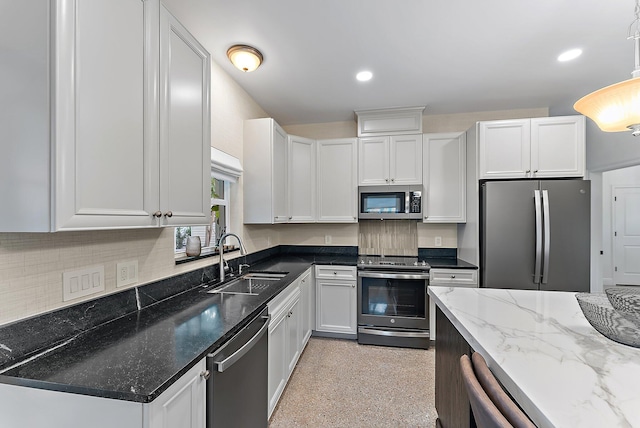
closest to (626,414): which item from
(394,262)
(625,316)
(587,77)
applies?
(625,316)

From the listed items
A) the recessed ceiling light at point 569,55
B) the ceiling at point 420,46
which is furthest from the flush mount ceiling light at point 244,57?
the recessed ceiling light at point 569,55

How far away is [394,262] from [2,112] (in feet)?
10.3

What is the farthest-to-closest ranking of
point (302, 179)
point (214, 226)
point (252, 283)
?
point (302, 179), point (214, 226), point (252, 283)

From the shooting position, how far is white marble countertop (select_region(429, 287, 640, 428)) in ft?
2.18

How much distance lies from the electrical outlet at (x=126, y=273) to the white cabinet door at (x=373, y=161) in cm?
252

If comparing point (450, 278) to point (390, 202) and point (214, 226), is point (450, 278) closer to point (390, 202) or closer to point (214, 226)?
point (390, 202)

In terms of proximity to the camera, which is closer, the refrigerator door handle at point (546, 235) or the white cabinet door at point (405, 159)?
the refrigerator door handle at point (546, 235)

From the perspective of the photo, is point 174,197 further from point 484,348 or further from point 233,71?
point 233,71

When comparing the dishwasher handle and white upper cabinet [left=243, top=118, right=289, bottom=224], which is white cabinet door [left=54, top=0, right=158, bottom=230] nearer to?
the dishwasher handle

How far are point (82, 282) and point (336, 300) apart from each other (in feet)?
7.88

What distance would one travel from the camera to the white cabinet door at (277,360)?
187 cm

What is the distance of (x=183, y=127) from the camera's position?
1.40 metres

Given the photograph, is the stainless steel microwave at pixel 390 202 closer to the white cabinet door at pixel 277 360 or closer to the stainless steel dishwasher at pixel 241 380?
the white cabinet door at pixel 277 360

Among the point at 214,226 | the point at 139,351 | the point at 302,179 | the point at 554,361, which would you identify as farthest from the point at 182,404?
the point at 302,179
